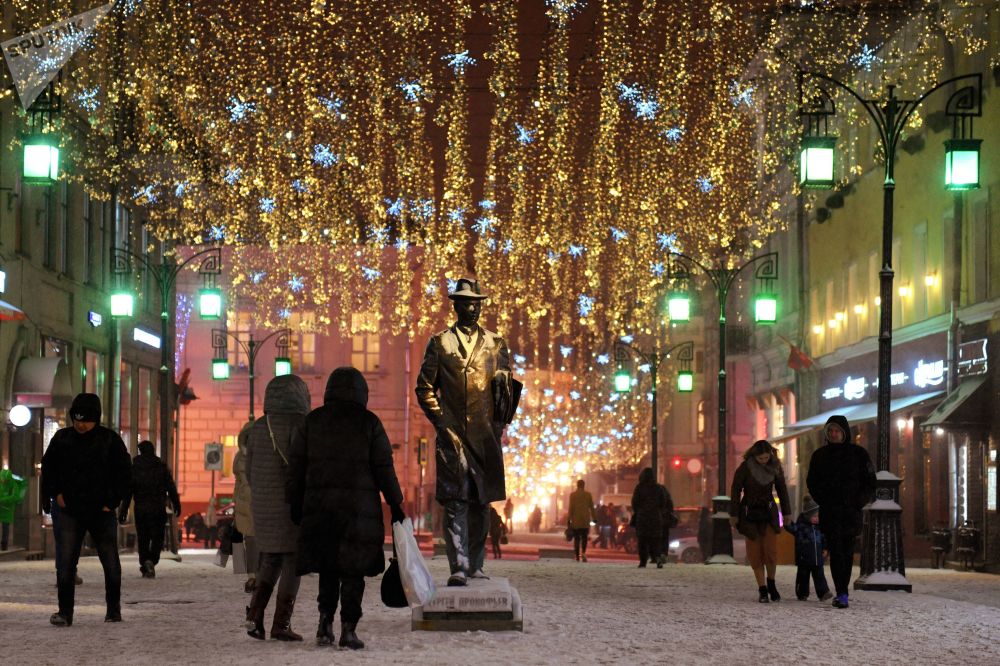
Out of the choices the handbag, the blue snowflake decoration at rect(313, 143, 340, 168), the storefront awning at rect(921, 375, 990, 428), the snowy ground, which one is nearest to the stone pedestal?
the snowy ground

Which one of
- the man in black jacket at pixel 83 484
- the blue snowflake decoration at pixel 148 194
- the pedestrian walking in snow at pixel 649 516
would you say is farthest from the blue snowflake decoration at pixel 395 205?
the man in black jacket at pixel 83 484

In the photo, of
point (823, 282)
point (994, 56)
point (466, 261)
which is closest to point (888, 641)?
point (994, 56)

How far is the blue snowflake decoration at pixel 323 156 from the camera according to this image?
40.7 metres

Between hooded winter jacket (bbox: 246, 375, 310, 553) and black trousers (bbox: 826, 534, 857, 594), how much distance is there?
6556 millimetres

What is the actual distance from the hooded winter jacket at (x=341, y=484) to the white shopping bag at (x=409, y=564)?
0.19m

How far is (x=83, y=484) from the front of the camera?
1387 cm

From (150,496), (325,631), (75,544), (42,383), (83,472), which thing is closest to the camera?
(325,631)

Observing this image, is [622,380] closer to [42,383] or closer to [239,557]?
[42,383]

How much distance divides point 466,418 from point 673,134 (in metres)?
29.6

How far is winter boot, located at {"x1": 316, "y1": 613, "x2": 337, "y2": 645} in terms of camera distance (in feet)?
39.8

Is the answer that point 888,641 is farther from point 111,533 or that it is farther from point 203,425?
point 203,425

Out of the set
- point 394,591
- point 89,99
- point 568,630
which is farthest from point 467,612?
point 89,99

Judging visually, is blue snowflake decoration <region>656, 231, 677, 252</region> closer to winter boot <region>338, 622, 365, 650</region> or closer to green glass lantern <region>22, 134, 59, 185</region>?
green glass lantern <region>22, 134, 59, 185</region>

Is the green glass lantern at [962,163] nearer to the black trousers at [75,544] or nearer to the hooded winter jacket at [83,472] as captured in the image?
the hooded winter jacket at [83,472]
